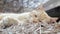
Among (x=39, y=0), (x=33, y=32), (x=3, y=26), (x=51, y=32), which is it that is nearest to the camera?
(x=51, y=32)

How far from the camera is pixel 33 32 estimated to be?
1806mm

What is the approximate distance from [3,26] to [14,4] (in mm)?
2844

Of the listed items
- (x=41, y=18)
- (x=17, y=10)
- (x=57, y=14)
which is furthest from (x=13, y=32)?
(x=17, y=10)

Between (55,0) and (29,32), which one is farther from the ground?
(55,0)

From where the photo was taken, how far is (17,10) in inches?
188

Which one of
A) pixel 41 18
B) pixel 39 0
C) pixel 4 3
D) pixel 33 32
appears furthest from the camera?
pixel 4 3

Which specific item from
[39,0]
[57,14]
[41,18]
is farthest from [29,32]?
[39,0]

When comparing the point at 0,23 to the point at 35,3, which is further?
the point at 35,3

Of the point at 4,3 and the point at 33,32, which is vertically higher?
the point at 4,3

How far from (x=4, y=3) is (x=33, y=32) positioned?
3.42 m

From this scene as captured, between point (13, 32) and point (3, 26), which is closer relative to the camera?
point (13, 32)

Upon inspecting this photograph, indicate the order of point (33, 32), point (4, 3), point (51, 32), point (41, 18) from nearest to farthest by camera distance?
point (51, 32), point (33, 32), point (41, 18), point (4, 3)

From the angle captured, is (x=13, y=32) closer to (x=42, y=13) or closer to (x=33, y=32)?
(x=33, y=32)

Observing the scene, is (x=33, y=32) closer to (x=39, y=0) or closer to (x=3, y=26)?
(x=3, y=26)
